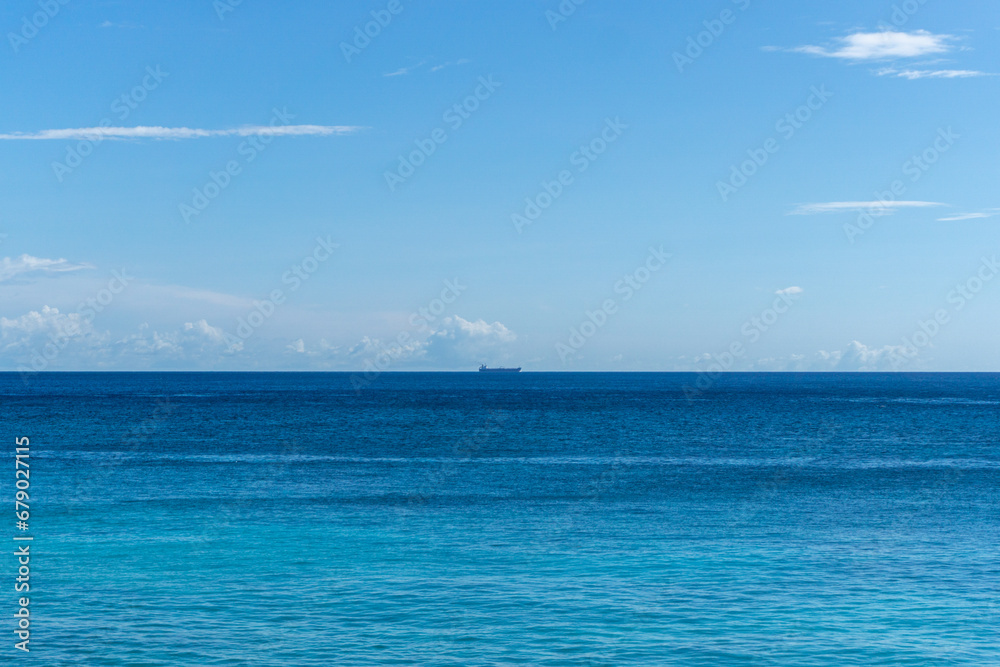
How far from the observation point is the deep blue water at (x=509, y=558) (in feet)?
67.3

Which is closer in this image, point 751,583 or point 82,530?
point 751,583

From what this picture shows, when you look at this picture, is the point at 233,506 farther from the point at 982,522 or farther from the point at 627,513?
the point at 982,522

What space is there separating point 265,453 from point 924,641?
49.6 metres

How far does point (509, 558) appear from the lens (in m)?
28.5

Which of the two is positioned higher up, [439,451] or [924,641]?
[439,451]

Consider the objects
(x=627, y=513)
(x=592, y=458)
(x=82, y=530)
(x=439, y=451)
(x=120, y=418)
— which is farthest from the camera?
(x=120, y=418)

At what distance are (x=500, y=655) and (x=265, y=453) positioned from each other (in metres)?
45.9

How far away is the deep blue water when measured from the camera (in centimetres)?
2052

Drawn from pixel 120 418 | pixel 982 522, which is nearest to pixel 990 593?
pixel 982 522

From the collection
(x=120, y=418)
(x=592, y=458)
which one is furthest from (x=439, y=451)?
(x=120, y=418)

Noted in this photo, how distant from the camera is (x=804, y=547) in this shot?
30578 mm

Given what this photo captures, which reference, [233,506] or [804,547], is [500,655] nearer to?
[804,547]

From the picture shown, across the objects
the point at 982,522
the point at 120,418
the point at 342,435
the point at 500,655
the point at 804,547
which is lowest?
the point at 500,655

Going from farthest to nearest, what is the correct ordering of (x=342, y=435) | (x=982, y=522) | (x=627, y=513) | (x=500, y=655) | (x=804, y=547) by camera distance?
1. (x=342, y=435)
2. (x=627, y=513)
3. (x=982, y=522)
4. (x=804, y=547)
5. (x=500, y=655)
